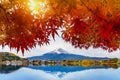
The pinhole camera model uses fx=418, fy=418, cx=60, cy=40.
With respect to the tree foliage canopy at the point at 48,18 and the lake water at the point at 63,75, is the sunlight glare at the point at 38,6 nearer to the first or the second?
the tree foliage canopy at the point at 48,18

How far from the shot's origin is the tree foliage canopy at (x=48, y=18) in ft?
24.2

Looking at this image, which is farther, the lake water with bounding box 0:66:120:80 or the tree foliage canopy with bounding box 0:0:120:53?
the lake water with bounding box 0:66:120:80

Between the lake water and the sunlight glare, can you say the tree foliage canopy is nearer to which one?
the sunlight glare

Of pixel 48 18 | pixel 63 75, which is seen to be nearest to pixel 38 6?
pixel 48 18

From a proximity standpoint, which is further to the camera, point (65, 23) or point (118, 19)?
point (65, 23)

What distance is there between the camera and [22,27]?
763 centimetres

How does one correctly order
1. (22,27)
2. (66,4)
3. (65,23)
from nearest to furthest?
(66,4) < (22,27) < (65,23)

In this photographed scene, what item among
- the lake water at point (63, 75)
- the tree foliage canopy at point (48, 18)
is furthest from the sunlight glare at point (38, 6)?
the lake water at point (63, 75)

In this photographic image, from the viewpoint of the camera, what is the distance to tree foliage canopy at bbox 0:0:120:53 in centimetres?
738

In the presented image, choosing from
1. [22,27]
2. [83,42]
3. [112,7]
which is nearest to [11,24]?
[22,27]

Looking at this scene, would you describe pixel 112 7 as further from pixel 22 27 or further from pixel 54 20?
pixel 22 27

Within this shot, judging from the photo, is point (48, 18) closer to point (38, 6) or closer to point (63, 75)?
point (38, 6)

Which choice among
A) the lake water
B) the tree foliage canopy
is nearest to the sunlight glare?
the tree foliage canopy

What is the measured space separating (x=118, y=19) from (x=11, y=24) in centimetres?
193
